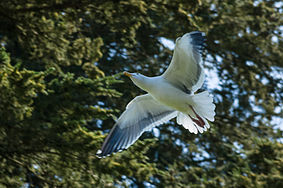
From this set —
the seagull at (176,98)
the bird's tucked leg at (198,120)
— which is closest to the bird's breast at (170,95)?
the seagull at (176,98)

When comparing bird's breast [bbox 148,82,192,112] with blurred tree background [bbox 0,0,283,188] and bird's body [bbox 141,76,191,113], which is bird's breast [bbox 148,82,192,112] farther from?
blurred tree background [bbox 0,0,283,188]

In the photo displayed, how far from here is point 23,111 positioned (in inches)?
210

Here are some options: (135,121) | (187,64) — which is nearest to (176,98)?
(187,64)

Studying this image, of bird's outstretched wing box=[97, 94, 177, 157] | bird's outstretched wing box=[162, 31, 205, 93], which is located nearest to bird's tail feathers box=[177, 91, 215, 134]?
bird's outstretched wing box=[162, 31, 205, 93]

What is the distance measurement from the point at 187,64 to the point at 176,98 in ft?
1.45

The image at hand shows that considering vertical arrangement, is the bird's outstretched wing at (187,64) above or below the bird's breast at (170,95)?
above

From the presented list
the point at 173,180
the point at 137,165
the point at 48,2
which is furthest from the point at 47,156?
the point at 48,2

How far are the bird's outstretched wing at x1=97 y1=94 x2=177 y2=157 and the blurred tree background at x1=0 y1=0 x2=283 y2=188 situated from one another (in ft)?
0.82

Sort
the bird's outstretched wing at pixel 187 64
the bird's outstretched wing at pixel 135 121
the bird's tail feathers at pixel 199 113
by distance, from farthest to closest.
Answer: the bird's outstretched wing at pixel 135 121 < the bird's tail feathers at pixel 199 113 < the bird's outstretched wing at pixel 187 64

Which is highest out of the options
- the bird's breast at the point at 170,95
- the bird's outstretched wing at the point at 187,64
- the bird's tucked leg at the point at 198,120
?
the bird's outstretched wing at the point at 187,64

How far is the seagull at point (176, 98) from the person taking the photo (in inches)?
197

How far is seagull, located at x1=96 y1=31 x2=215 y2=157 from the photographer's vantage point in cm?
501

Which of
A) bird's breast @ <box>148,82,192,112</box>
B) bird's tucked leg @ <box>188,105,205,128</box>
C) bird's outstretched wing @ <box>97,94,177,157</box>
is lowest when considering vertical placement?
bird's outstretched wing @ <box>97,94,177,157</box>

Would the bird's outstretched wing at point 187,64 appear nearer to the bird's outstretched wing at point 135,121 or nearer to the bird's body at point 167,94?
the bird's body at point 167,94
